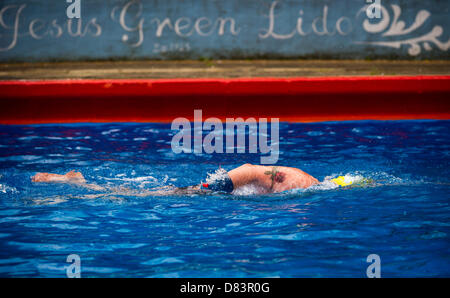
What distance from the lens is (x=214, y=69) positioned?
9.31 metres

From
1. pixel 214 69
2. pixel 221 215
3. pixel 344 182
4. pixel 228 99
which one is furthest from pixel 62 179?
pixel 214 69

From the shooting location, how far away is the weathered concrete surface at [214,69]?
8.60m

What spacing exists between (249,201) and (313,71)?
4.99 metres

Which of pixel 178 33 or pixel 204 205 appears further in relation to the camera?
pixel 178 33

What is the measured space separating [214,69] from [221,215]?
17.9ft

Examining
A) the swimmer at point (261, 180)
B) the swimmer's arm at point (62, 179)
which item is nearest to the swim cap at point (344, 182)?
the swimmer at point (261, 180)

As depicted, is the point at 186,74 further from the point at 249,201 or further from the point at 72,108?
the point at 249,201

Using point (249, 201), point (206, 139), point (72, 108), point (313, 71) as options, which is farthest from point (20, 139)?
point (313, 71)

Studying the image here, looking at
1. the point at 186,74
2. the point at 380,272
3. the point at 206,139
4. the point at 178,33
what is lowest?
the point at 380,272

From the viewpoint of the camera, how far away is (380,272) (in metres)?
3.14

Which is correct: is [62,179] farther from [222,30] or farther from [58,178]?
[222,30]

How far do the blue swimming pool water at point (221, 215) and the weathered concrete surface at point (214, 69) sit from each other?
83.0 inches

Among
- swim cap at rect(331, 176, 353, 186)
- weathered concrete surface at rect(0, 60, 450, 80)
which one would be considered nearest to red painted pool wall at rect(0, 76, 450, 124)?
weathered concrete surface at rect(0, 60, 450, 80)

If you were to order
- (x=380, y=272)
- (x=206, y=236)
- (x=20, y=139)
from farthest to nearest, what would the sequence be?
(x=20, y=139) → (x=206, y=236) → (x=380, y=272)
